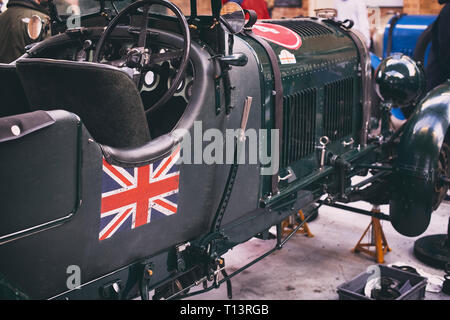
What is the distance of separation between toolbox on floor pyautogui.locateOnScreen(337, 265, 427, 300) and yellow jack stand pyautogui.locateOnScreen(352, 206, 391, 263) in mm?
495

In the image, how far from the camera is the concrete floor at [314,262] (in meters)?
3.45

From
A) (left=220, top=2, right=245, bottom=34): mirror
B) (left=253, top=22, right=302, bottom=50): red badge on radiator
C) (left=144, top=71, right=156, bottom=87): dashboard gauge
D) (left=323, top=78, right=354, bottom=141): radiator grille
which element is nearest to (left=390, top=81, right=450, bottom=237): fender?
(left=323, top=78, right=354, bottom=141): radiator grille

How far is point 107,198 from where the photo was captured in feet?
6.27

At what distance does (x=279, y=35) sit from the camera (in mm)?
3086

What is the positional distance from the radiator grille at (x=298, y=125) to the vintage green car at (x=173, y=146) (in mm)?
12

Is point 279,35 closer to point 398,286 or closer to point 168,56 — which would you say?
point 168,56

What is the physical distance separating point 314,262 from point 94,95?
245cm

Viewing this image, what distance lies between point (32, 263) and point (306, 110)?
1.98m

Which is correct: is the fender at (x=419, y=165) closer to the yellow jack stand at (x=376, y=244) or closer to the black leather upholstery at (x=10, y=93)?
the yellow jack stand at (x=376, y=244)

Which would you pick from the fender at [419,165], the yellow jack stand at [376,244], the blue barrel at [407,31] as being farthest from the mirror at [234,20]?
the blue barrel at [407,31]

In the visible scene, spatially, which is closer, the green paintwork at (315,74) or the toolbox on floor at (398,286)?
the green paintwork at (315,74)

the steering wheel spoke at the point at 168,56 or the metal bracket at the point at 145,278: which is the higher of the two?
the steering wheel spoke at the point at 168,56

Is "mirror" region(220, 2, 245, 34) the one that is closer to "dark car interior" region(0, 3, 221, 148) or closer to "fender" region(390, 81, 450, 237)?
"dark car interior" region(0, 3, 221, 148)
